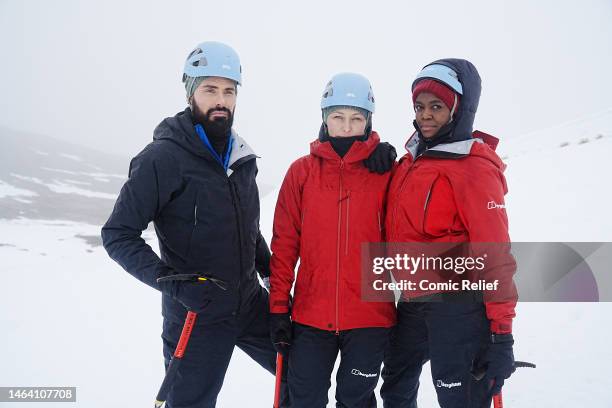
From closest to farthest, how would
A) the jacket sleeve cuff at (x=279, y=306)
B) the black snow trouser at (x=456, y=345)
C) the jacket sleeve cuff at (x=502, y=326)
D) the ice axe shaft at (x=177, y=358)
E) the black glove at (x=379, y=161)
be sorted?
the jacket sleeve cuff at (x=502, y=326)
the black snow trouser at (x=456, y=345)
the ice axe shaft at (x=177, y=358)
the black glove at (x=379, y=161)
the jacket sleeve cuff at (x=279, y=306)

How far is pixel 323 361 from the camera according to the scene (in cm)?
306

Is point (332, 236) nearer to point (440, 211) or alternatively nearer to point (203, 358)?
point (440, 211)

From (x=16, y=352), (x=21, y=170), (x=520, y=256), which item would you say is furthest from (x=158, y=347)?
(x=21, y=170)

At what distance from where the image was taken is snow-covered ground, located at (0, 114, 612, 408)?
3.92m

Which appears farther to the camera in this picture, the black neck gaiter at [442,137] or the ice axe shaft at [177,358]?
the black neck gaiter at [442,137]

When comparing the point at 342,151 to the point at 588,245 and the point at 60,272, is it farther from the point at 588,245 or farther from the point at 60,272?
the point at 60,272

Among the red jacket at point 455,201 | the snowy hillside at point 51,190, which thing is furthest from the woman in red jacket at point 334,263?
the snowy hillside at point 51,190

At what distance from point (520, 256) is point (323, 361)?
4.11 metres

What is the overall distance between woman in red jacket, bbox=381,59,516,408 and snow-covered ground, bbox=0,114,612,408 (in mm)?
1413

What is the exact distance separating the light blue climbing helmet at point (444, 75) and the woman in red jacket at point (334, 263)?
504mm

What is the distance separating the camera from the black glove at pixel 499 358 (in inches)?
96.7

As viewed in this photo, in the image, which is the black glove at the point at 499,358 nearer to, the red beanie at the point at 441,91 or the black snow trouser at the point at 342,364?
the black snow trouser at the point at 342,364

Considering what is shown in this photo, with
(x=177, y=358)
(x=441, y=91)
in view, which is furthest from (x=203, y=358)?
(x=441, y=91)

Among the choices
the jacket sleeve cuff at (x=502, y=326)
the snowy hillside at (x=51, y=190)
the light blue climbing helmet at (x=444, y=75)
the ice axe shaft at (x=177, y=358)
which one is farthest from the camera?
the snowy hillside at (x=51, y=190)
